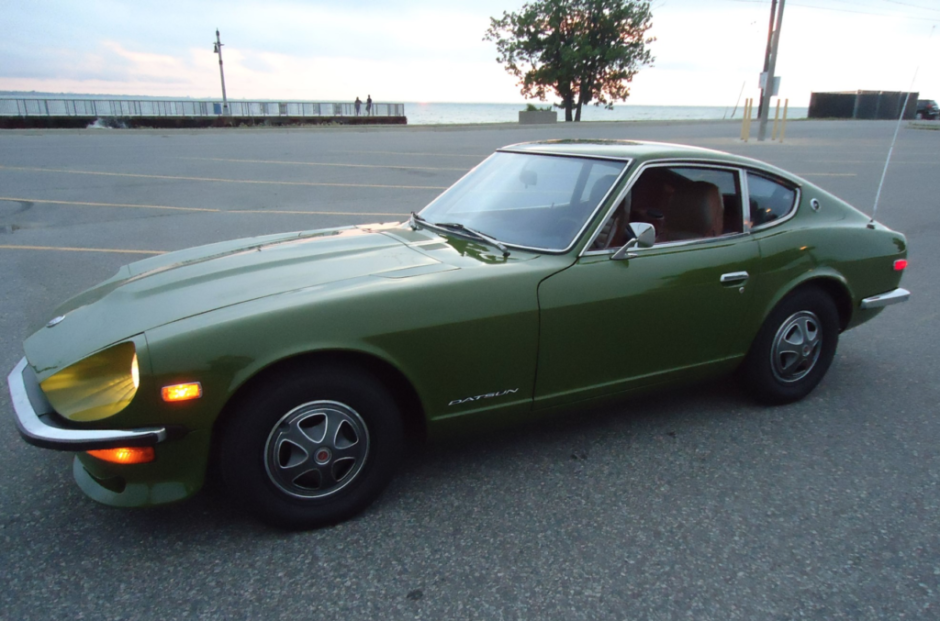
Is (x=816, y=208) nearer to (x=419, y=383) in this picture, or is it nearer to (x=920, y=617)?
(x=920, y=617)

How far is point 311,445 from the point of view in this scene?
246cm

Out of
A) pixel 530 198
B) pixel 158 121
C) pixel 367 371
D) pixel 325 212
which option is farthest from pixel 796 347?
pixel 158 121

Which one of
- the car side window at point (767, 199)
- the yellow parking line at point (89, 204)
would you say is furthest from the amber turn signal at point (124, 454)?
the yellow parking line at point (89, 204)

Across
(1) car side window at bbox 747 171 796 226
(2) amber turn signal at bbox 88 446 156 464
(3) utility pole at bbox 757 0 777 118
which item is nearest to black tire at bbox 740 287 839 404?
(1) car side window at bbox 747 171 796 226

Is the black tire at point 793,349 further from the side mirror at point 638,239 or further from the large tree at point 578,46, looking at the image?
the large tree at point 578,46

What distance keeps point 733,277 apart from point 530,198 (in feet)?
3.63

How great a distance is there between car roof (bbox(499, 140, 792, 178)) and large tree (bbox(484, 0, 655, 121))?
41319 mm

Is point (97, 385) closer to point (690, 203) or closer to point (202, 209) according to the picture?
point (690, 203)

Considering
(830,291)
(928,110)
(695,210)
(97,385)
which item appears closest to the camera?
(97,385)

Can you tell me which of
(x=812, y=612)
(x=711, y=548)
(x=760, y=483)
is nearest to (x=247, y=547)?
(x=711, y=548)

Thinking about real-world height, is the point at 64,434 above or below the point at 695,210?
below

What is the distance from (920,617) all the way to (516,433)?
5.90 feet

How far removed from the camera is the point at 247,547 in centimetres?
247

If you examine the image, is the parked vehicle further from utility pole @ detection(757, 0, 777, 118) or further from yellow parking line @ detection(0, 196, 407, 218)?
yellow parking line @ detection(0, 196, 407, 218)
